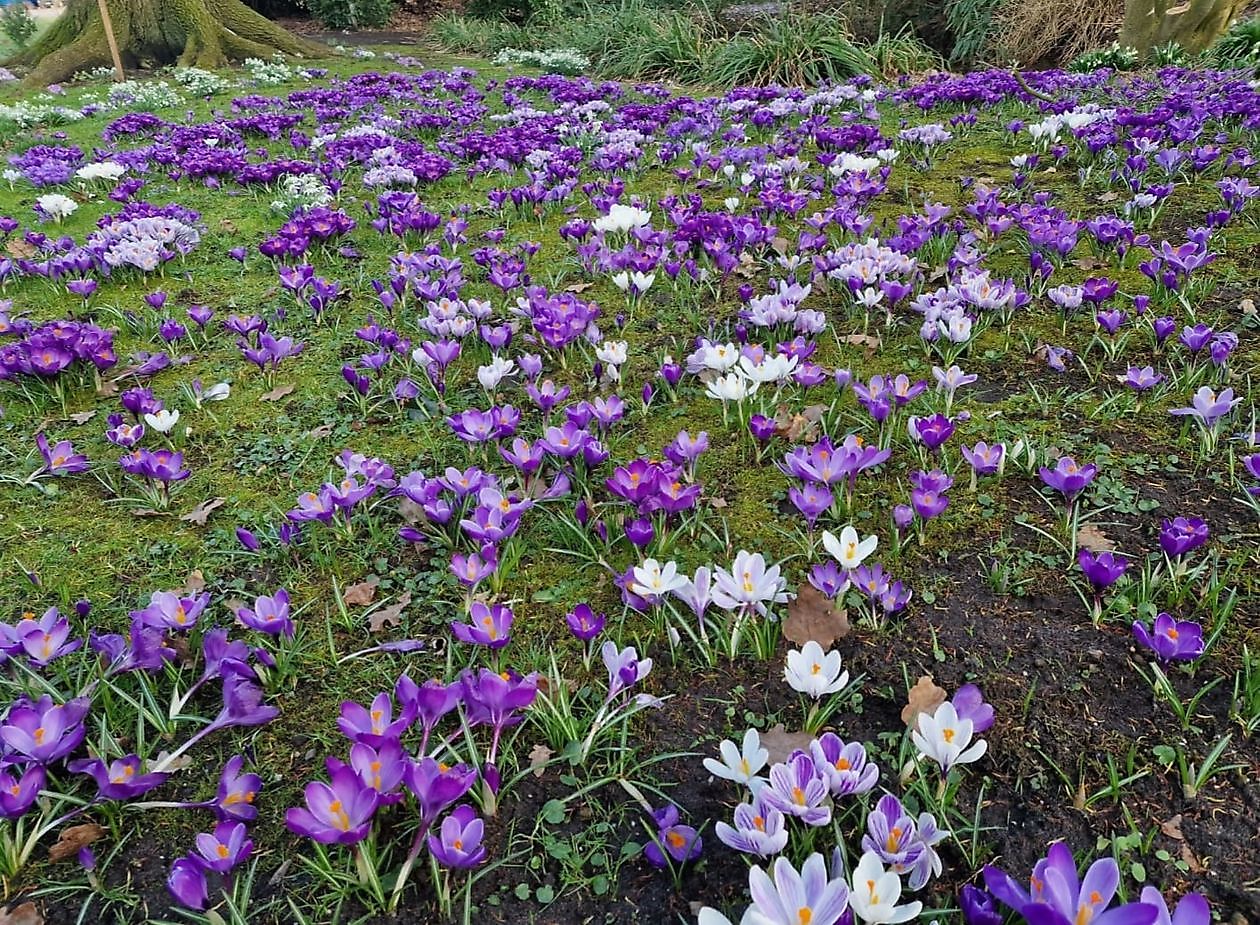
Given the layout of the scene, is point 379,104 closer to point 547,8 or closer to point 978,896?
point 978,896

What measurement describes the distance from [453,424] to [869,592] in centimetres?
135

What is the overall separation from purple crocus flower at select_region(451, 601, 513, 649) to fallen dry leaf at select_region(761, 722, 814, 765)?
23.3 inches

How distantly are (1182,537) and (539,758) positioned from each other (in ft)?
5.01

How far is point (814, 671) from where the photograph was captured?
1593 millimetres

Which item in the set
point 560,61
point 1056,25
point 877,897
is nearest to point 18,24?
point 560,61

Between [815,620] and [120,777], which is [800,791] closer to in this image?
[815,620]

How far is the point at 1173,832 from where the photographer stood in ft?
4.53

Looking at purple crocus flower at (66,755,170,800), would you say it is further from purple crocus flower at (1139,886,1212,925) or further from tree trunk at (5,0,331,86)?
tree trunk at (5,0,331,86)

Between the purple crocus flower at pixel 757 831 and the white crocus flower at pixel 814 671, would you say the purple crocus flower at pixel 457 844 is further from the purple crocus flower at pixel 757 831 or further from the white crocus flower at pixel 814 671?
the white crocus flower at pixel 814 671

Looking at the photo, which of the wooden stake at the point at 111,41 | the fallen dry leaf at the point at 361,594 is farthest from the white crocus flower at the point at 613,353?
the wooden stake at the point at 111,41

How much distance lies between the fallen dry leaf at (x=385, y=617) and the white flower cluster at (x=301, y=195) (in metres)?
4.03

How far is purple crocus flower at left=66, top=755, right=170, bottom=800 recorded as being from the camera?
1.44m

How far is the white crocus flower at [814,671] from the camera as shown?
1.57m

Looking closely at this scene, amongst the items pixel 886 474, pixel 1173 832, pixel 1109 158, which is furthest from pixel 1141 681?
pixel 1109 158
